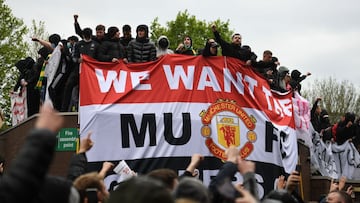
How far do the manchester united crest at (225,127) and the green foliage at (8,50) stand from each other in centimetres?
2009

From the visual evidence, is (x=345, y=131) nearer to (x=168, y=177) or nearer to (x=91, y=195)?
(x=91, y=195)

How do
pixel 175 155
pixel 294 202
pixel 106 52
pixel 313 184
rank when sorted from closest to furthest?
pixel 294 202 < pixel 175 155 < pixel 106 52 < pixel 313 184

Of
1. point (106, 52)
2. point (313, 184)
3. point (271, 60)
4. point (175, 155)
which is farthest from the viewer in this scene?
point (313, 184)

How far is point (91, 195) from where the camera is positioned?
19.0 ft

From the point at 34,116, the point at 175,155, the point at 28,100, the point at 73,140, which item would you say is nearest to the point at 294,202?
the point at 175,155

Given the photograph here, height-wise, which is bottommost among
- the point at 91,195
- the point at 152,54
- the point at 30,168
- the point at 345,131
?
the point at 345,131

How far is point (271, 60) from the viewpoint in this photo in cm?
1595

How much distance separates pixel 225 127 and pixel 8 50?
68.6 ft

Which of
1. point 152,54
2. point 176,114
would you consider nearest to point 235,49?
point 152,54

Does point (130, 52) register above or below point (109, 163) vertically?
above

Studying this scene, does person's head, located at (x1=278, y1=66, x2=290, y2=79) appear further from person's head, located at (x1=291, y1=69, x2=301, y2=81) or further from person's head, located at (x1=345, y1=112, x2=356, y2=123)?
person's head, located at (x1=345, y1=112, x2=356, y2=123)

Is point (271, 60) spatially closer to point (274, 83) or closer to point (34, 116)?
point (274, 83)

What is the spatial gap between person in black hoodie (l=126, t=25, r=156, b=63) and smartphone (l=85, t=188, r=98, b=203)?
880cm

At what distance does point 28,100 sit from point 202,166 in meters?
4.60
